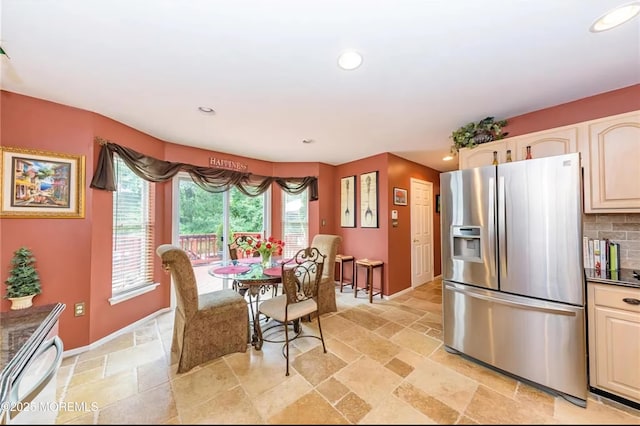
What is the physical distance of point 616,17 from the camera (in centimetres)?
133

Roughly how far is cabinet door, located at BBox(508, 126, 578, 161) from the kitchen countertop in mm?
998

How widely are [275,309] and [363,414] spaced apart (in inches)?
70.9

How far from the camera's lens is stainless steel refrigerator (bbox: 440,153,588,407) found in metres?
1.64

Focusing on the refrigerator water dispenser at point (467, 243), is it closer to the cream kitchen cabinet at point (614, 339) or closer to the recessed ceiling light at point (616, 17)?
the cream kitchen cabinet at point (614, 339)

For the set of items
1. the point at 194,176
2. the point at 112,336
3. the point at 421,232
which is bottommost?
the point at 112,336

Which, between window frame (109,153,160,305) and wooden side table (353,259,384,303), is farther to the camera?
wooden side table (353,259,384,303)

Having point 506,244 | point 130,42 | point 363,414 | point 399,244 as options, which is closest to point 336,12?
point 130,42

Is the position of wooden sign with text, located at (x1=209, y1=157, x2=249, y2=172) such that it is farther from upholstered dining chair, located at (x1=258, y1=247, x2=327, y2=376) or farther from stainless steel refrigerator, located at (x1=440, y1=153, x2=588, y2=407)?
stainless steel refrigerator, located at (x1=440, y1=153, x2=588, y2=407)

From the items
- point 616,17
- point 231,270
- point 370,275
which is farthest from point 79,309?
point 616,17

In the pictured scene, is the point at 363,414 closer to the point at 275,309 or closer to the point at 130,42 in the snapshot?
the point at 275,309

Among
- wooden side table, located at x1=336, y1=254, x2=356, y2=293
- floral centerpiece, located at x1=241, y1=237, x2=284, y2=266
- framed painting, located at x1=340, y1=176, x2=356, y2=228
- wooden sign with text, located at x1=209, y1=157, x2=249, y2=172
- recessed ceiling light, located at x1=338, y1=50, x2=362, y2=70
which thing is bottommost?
wooden side table, located at x1=336, y1=254, x2=356, y2=293

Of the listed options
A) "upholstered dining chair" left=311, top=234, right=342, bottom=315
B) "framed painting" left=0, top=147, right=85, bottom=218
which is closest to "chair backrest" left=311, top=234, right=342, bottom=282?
"upholstered dining chair" left=311, top=234, right=342, bottom=315

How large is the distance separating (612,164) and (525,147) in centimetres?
57

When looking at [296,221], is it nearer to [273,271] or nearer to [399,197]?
[399,197]
